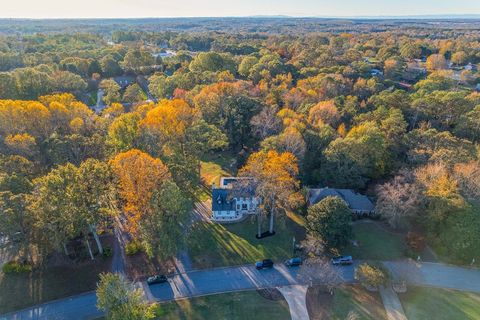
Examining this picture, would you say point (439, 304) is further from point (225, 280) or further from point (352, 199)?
point (225, 280)

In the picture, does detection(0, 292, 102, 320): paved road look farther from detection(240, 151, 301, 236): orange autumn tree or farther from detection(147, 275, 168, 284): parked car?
detection(240, 151, 301, 236): orange autumn tree

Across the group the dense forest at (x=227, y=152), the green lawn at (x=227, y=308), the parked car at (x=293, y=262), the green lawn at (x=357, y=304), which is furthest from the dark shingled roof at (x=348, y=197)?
the green lawn at (x=227, y=308)

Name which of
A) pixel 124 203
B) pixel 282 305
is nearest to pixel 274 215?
pixel 282 305

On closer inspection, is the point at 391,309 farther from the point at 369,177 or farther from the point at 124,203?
the point at 124,203

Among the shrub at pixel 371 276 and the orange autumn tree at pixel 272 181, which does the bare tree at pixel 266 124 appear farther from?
the shrub at pixel 371 276

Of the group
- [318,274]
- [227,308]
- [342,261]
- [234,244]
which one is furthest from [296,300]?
[234,244]

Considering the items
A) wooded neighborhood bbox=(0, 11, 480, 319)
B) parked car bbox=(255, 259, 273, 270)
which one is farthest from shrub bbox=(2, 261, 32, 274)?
parked car bbox=(255, 259, 273, 270)

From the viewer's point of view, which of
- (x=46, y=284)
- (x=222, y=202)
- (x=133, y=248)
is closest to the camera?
(x=46, y=284)
